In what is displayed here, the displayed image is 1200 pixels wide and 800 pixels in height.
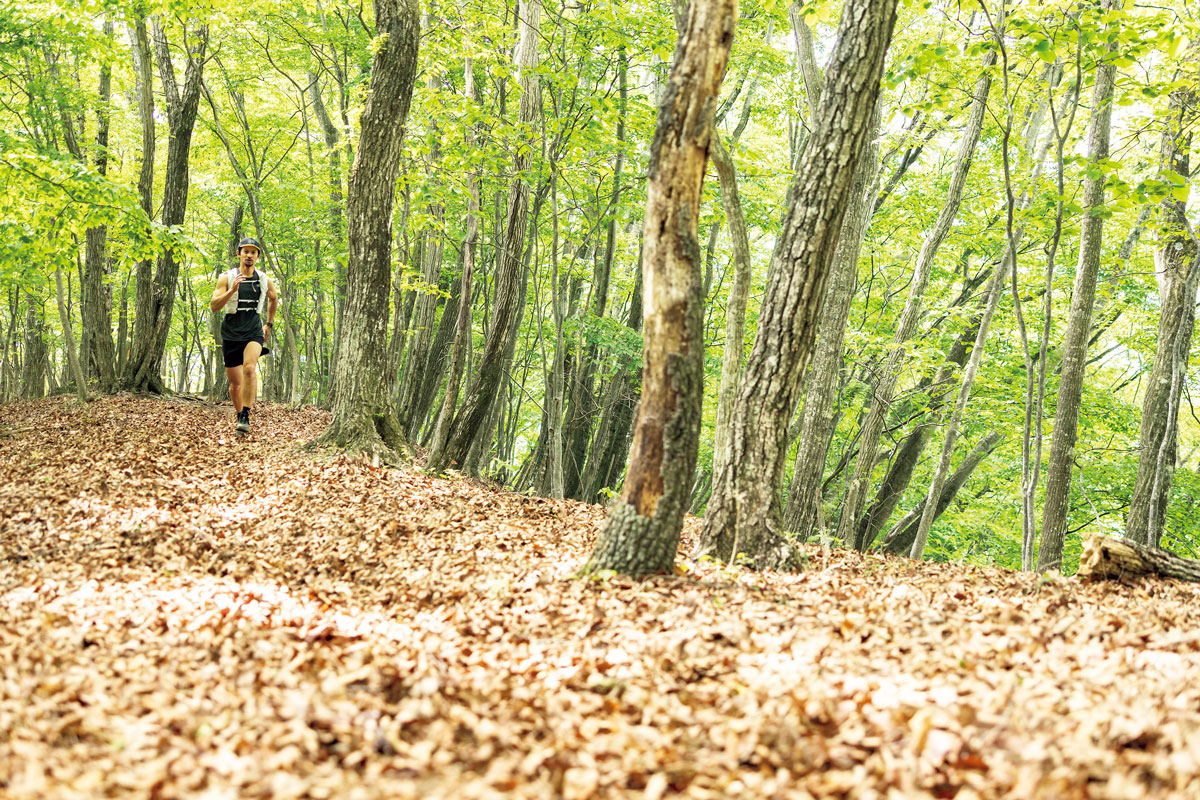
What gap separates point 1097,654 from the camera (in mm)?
3023

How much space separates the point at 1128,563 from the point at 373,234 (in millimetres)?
6777

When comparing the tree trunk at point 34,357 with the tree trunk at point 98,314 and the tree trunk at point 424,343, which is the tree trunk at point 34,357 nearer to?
the tree trunk at point 98,314

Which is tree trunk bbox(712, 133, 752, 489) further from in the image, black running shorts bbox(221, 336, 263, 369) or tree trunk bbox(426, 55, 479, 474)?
black running shorts bbox(221, 336, 263, 369)

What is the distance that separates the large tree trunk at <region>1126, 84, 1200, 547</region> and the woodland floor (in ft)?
10.7

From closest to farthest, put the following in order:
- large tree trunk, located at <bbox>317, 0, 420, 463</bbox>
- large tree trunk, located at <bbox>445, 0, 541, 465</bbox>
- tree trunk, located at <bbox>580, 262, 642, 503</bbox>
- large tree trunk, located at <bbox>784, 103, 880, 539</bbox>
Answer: large tree trunk, located at <bbox>317, 0, 420, 463</bbox> < large tree trunk, located at <bbox>784, 103, 880, 539</bbox> < large tree trunk, located at <bbox>445, 0, 541, 465</bbox> < tree trunk, located at <bbox>580, 262, 642, 503</bbox>

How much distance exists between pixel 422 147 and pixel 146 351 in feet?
20.6

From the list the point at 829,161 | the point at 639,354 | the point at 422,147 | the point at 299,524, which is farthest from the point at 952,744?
the point at 639,354

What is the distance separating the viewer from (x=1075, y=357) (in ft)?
23.2

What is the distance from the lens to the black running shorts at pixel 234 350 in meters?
8.27

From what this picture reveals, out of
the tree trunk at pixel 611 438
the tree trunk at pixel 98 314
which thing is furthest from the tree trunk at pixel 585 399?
the tree trunk at pixel 98 314

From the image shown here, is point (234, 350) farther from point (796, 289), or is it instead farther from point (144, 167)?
point (796, 289)

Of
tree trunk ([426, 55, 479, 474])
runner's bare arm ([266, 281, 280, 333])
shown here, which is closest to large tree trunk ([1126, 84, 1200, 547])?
tree trunk ([426, 55, 479, 474])

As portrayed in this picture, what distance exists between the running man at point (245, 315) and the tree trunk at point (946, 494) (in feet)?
34.7

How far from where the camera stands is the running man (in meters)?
8.01
